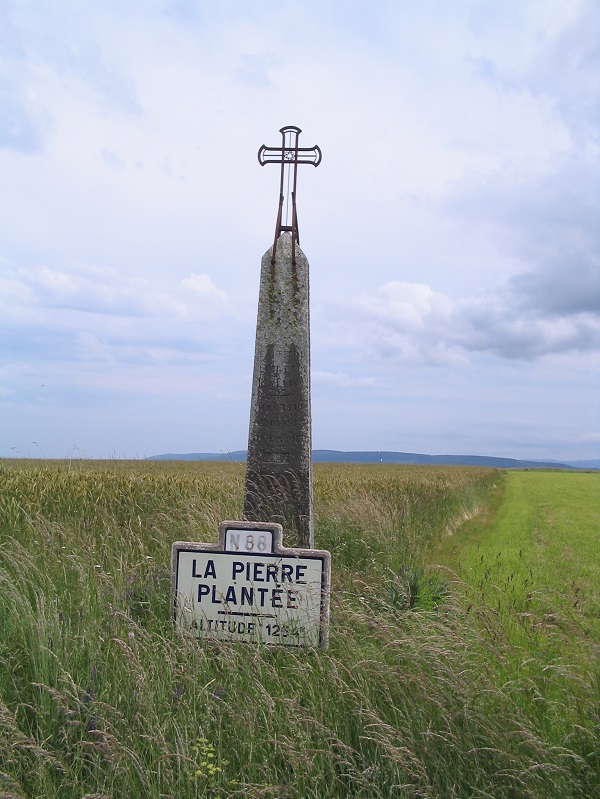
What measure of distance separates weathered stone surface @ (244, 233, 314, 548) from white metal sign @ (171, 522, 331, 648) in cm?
209

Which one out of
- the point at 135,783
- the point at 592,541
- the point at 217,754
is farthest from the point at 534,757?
the point at 592,541

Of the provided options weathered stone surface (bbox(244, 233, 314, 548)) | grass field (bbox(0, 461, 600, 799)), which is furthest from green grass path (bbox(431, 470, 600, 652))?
weathered stone surface (bbox(244, 233, 314, 548))

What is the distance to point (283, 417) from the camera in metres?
6.62

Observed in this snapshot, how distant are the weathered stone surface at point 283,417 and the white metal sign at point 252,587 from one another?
209 cm

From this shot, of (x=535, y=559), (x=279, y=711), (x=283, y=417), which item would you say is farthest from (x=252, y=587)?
(x=535, y=559)

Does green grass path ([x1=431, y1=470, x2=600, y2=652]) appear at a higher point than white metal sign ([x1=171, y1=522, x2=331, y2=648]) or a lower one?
lower

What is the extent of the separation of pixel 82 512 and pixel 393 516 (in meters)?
4.45

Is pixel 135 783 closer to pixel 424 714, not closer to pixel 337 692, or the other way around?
pixel 337 692

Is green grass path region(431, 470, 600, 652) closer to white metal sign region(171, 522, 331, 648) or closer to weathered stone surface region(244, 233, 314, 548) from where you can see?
white metal sign region(171, 522, 331, 648)

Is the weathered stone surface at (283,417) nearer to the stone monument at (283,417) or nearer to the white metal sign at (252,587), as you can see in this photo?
the stone monument at (283,417)

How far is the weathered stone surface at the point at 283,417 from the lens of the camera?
21.6ft

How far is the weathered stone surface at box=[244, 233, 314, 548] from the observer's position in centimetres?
659

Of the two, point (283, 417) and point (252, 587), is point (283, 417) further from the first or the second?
point (252, 587)

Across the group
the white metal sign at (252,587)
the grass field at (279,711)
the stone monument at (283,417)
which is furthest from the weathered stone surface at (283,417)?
the white metal sign at (252,587)
